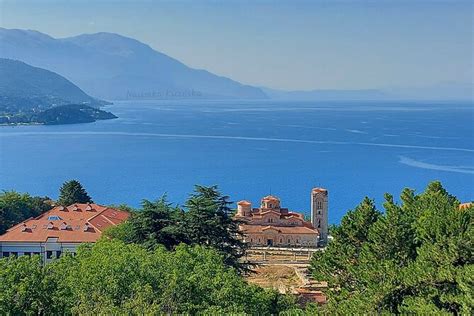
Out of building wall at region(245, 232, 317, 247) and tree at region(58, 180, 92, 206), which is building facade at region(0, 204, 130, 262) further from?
building wall at region(245, 232, 317, 247)

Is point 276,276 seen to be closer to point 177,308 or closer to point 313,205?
point 313,205

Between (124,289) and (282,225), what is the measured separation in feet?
62.6

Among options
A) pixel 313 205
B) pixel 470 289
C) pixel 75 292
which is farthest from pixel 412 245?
pixel 313 205

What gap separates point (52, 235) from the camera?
2128 cm

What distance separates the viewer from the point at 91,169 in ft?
191

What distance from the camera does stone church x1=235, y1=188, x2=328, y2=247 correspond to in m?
27.5

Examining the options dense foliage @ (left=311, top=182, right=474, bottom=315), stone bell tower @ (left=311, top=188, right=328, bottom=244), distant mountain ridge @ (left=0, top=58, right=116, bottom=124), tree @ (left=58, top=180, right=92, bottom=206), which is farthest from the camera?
distant mountain ridge @ (left=0, top=58, right=116, bottom=124)

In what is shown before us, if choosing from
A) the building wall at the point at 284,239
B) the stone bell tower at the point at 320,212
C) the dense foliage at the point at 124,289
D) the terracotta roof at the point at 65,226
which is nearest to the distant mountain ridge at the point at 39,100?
the stone bell tower at the point at 320,212

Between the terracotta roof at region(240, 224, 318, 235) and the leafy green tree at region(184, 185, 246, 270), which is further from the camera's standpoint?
the terracotta roof at region(240, 224, 318, 235)

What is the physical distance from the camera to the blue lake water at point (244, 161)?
47938mm

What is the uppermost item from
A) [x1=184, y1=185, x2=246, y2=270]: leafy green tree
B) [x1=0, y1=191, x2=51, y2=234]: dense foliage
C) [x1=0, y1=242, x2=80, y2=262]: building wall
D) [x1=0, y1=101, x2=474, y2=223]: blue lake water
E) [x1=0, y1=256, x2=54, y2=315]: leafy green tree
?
[x1=0, y1=256, x2=54, y2=315]: leafy green tree

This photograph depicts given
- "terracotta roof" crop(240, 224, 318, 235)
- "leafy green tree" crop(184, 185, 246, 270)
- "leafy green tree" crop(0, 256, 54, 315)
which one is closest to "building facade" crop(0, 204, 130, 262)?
"leafy green tree" crop(184, 185, 246, 270)

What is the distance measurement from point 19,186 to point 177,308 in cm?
4400

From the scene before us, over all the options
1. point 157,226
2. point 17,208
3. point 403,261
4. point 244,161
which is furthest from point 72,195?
point 244,161
